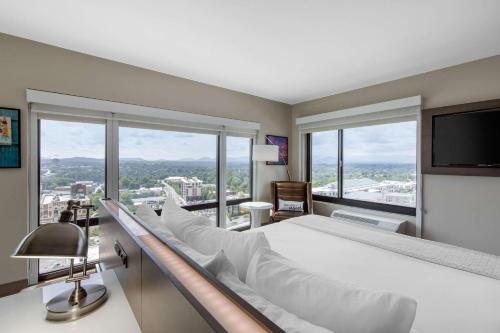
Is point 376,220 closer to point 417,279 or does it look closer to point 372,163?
point 372,163

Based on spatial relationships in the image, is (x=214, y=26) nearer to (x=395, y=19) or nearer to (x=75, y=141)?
(x=395, y=19)

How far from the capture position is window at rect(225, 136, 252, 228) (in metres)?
3.73

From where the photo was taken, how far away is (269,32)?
2027 millimetres

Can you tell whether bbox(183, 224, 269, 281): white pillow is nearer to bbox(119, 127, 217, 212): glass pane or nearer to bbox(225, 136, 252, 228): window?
bbox(119, 127, 217, 212): glass pane

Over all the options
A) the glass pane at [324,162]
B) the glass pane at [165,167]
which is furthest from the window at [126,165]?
the glass pane at [324,162]

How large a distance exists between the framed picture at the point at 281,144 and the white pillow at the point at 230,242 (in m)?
2.98

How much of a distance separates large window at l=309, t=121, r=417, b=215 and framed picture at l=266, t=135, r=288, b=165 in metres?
0.48

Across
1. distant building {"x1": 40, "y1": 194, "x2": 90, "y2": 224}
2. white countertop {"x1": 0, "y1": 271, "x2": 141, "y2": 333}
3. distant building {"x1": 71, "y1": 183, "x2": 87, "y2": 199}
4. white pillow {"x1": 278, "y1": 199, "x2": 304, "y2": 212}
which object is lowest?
white pillow {"x1": 278, "y1": 199, "x2": 304, "y2": 212}

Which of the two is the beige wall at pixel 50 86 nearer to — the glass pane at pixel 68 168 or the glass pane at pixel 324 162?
the glass pane at pixel 68 168

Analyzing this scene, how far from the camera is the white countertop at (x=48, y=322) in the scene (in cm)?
81

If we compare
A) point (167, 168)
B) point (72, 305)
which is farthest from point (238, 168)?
point (72, 305)

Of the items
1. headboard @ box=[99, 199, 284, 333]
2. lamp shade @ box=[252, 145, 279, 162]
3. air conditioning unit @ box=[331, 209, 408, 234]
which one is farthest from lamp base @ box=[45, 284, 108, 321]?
air conditioning unit @ box=[331, 209, 408, 234]

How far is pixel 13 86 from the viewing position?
83.0 inches

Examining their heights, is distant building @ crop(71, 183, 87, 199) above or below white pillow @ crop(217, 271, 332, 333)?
above
